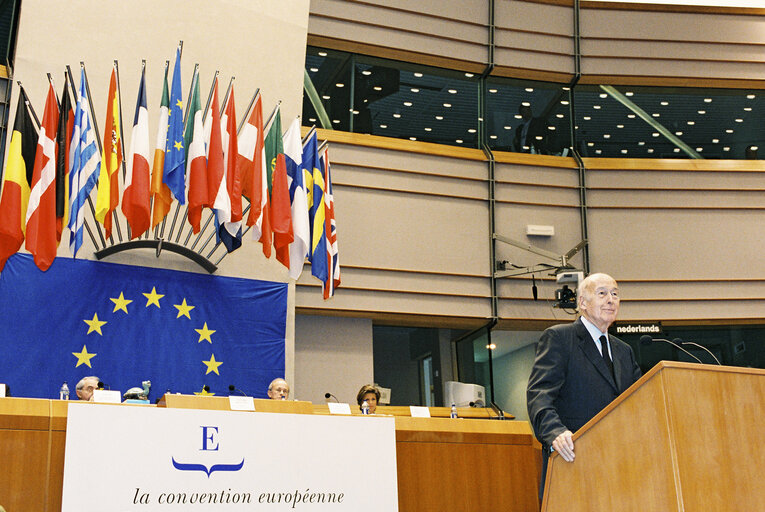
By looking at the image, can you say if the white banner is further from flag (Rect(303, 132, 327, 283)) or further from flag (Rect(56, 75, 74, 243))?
flag (Rect(303, 132, 327, 283))

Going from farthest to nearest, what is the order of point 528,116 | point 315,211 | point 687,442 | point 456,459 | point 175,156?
point 528,116
point 315,211
point 175,156
point 456,459
point 687,442

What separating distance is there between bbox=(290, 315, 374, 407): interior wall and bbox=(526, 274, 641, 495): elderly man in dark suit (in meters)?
6.87

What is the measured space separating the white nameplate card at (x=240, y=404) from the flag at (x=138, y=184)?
311 cm

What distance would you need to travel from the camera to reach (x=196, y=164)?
7469 millimetres

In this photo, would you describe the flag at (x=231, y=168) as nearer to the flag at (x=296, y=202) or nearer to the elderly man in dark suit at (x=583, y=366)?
the flag at (x=296, y=202)

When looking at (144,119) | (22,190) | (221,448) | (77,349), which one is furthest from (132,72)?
(221,448)

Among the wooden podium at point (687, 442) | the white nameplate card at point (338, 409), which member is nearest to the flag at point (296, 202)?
the white nameplate card at point (338, 409)

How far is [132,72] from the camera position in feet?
28.6

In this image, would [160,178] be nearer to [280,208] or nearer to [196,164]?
[196,164]

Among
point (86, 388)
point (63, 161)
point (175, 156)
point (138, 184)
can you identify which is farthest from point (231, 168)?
point (86, 388)

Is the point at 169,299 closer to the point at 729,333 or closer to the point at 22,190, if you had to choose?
the point at 22,190

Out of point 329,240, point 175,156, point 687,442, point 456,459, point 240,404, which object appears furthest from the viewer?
point 329,240

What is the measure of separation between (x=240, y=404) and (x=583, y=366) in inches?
78.9

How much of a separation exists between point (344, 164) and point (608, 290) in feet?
24.7
